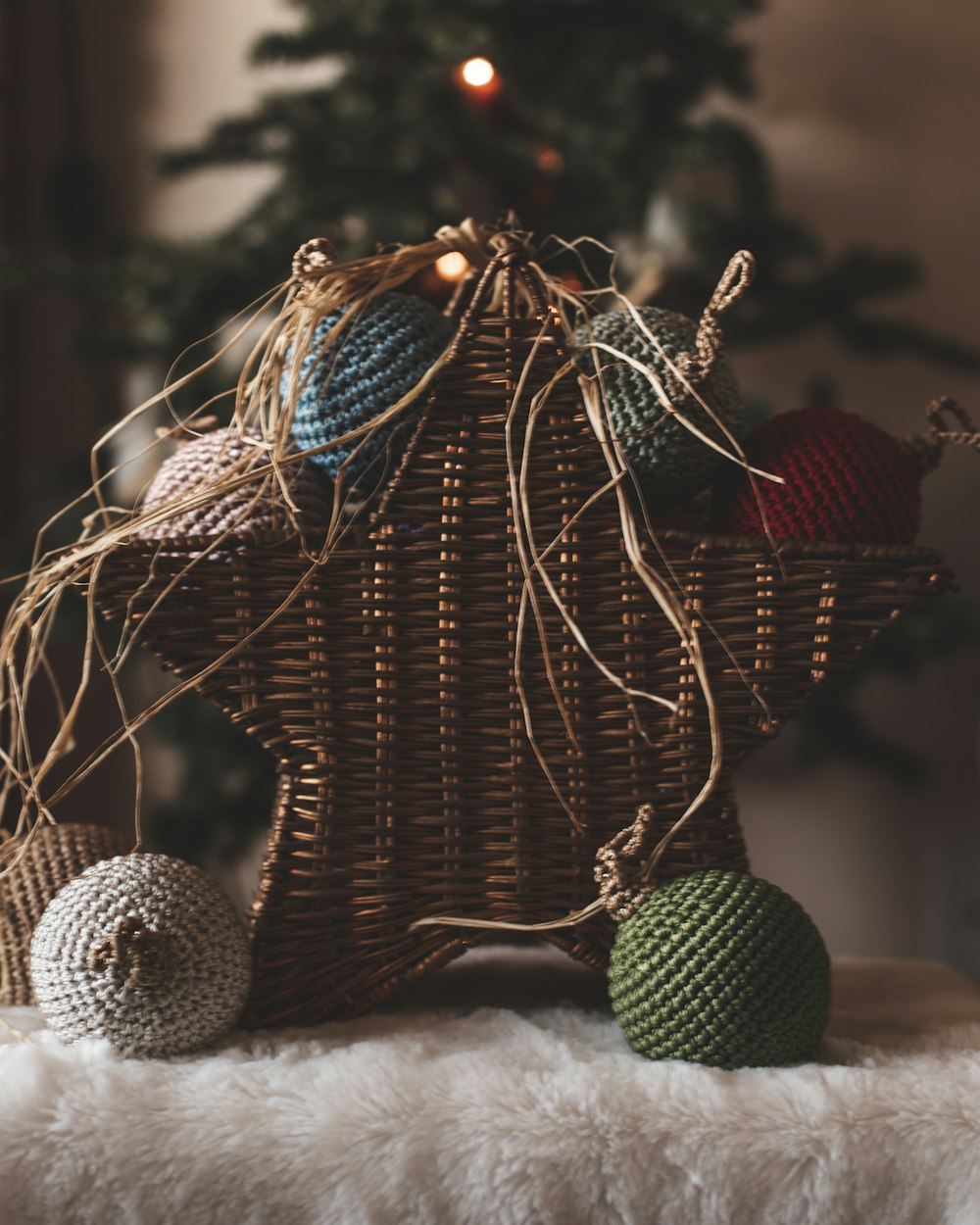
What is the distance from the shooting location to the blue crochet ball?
59 centimetres

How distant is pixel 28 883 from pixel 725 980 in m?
0.38

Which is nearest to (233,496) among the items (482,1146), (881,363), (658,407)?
(658,407)

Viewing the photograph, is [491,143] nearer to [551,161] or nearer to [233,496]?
[551,161]

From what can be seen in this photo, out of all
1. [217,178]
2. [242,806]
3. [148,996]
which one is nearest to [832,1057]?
[148,996]

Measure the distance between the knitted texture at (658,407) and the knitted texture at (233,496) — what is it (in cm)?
17

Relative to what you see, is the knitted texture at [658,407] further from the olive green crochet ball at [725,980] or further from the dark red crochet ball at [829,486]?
the olive green crochet ball at [725,980]

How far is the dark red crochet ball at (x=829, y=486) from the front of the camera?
585 millimetres

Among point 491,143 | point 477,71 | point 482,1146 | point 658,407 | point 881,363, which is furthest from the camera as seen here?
point 881,363

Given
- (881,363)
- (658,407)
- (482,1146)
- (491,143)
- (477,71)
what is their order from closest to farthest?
1. (482,1146)
2. (658,407)
3. (477,71)
4. (491,143)
5. (881,363)

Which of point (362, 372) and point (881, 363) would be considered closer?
point (362, 372)

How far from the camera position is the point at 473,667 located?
→ 589 mm

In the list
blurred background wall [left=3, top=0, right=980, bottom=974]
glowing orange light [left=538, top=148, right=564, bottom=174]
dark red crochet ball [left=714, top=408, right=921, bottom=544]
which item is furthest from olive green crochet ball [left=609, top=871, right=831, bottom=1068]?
blurred background wall [left=3, top=0, right=980, bottom=974]

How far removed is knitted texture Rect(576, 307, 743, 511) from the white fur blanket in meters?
0.31

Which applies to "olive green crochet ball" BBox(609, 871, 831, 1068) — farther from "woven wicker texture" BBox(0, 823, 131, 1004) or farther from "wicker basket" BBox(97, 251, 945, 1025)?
"woven wicker texture" BBox(0, 823, 131, 1004)
